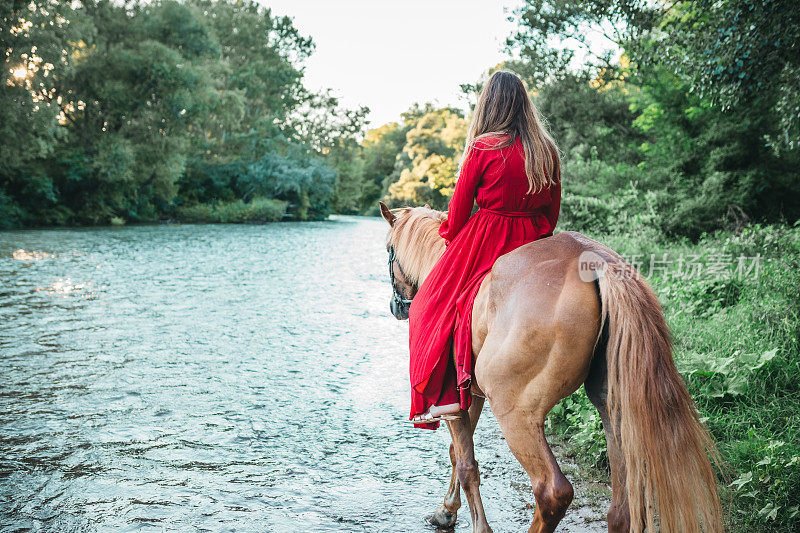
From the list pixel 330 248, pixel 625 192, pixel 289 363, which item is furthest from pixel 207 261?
pixel 625 192

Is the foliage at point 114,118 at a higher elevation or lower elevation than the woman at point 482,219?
higher

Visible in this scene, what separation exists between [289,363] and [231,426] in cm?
212

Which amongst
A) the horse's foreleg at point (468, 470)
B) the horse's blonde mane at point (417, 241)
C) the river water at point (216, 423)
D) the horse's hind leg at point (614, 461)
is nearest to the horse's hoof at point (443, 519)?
the river water at point (216, 423)

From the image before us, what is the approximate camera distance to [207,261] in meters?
16.8

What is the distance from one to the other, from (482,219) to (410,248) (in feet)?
2.94

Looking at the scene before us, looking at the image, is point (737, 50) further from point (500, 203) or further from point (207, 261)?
point (207, 261)

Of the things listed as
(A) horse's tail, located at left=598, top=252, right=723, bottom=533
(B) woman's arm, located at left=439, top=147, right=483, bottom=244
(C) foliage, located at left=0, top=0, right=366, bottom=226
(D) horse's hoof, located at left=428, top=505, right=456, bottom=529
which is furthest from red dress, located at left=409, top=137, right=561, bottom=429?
(C) foliage, located at left=0, top=0, right=366, bottom=226

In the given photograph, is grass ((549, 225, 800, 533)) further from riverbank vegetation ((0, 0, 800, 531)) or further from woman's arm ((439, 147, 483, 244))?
woman's arm ((439, 147, 483, 244))

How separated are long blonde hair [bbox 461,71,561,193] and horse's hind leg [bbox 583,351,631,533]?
895 millimetres

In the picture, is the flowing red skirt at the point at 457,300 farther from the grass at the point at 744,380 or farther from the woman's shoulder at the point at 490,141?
the grass at the point at 744,380

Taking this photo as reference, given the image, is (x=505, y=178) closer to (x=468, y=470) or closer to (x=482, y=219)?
(x=482, y=219)

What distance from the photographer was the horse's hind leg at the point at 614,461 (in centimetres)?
237

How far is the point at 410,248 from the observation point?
143 inches

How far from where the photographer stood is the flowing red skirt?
2.74 m
